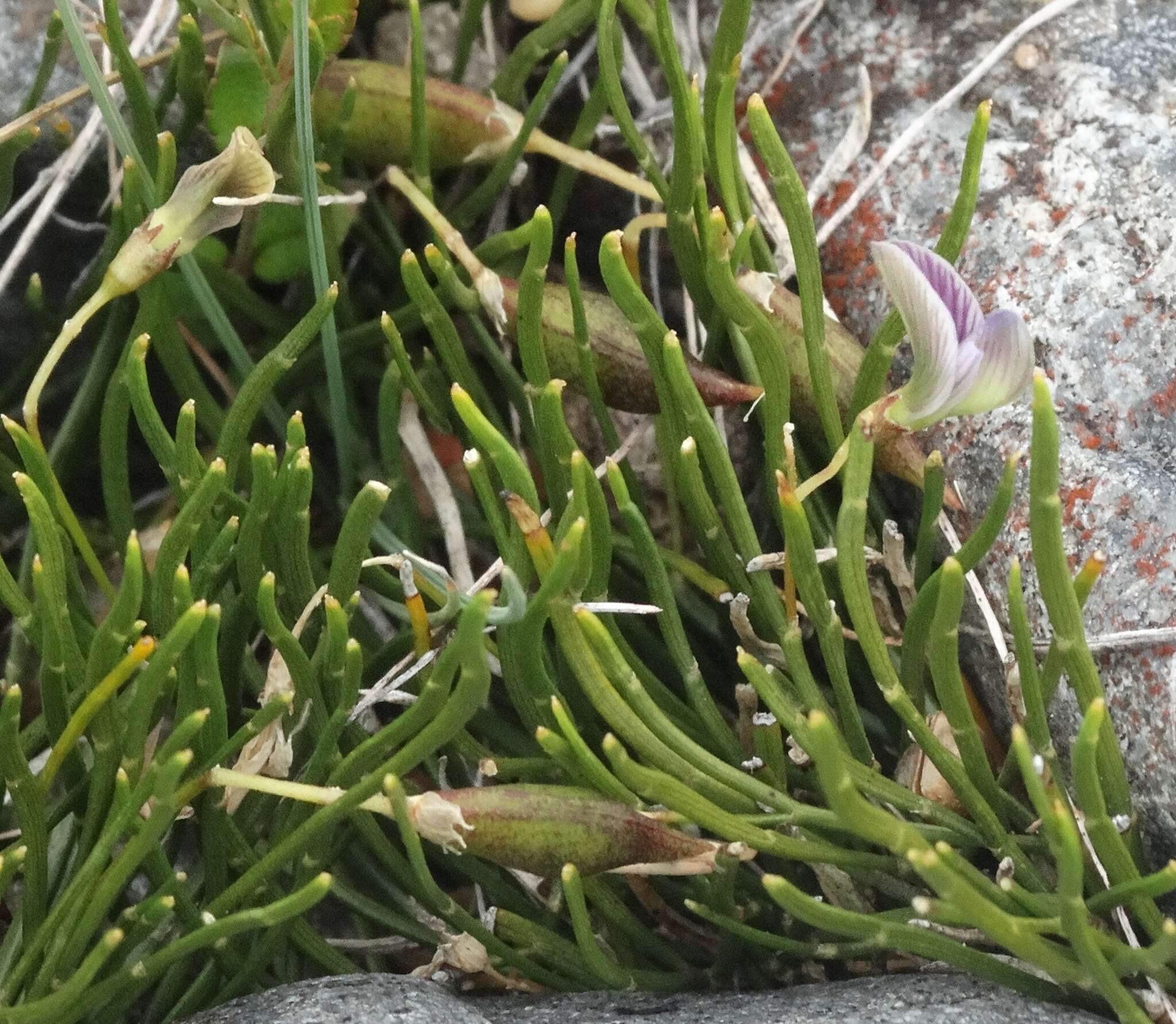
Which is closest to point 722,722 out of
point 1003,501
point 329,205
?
point 1003,501

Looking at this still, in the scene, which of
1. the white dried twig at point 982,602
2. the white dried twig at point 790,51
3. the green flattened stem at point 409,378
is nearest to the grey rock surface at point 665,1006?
the white dried twig at point 982,602

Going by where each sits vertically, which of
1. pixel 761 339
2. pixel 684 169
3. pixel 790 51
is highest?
pixel 790 51

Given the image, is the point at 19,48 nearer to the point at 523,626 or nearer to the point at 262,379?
the point at 262,379

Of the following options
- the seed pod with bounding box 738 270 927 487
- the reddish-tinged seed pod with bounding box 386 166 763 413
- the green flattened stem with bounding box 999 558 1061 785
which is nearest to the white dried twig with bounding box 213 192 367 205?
the reddish-tinged seed pod with bounding box 386 166 763 413

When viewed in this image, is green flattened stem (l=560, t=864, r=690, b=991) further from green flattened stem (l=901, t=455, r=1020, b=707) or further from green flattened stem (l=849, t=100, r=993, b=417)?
green flattened stem (l=849, t=100, r=993, b=417)

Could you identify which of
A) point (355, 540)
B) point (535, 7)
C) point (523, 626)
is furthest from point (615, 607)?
point (535, 7)

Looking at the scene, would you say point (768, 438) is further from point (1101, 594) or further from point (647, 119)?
point (647, 119)
